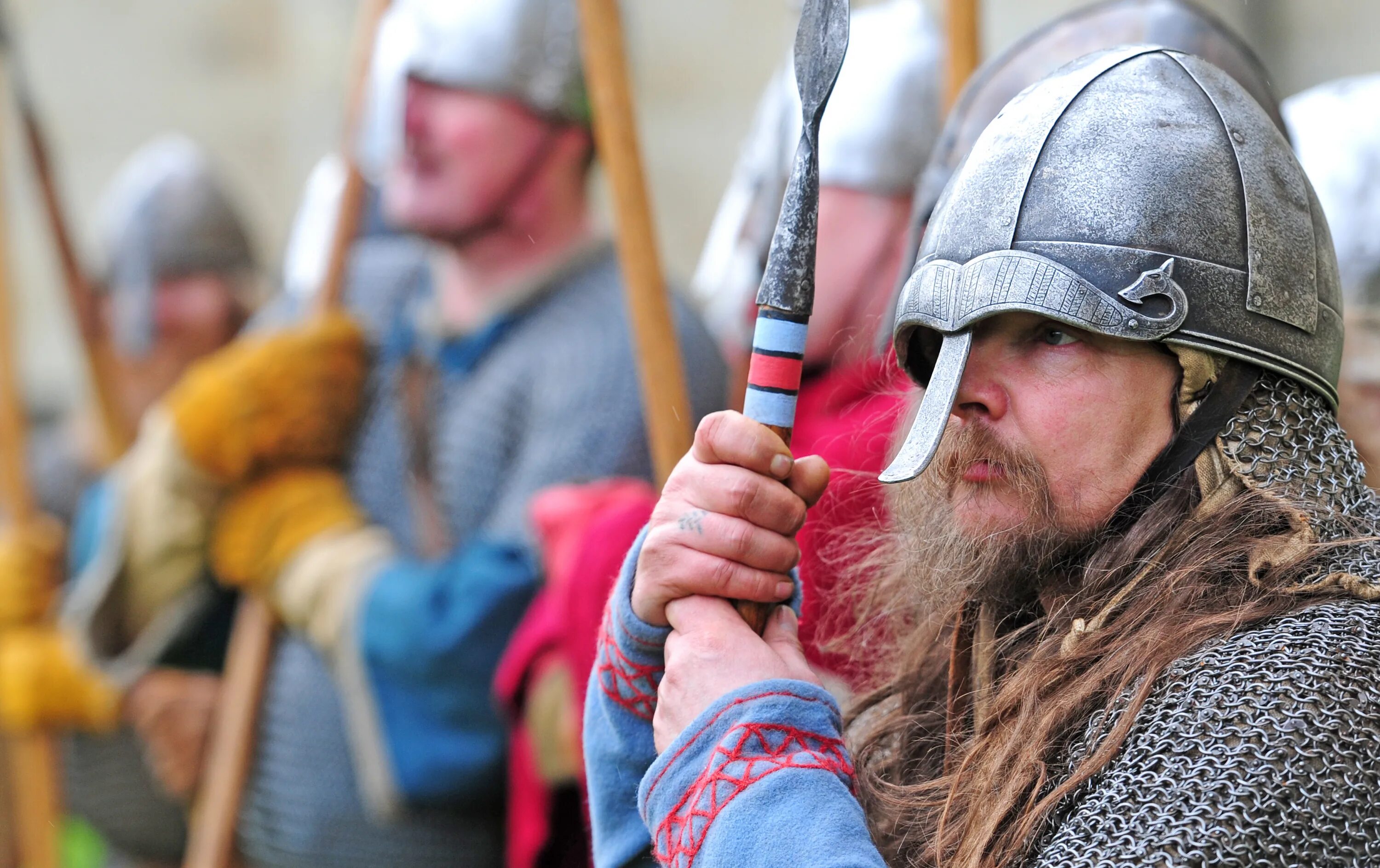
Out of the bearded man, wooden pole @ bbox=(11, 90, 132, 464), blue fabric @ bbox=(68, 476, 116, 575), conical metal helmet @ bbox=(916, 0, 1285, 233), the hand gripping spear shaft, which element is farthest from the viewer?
wooden pole @ bbox=(11, 90, 132, 464)

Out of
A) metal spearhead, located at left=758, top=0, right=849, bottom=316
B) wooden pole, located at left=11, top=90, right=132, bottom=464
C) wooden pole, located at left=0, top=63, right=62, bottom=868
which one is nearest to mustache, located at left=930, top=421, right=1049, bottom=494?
metal spearhead, located at left=758, top=0, right=849, bottom=316

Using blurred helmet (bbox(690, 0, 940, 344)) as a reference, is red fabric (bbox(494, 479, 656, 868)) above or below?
below

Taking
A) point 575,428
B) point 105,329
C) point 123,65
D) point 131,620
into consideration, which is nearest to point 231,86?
point 123,65

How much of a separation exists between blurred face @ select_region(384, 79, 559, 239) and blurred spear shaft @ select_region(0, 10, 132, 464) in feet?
5.34

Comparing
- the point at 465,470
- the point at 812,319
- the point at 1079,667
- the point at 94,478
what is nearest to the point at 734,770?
the point at 1079,667

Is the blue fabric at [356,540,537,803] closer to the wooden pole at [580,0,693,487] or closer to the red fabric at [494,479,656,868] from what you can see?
the red fabric at [494,479,656,868]

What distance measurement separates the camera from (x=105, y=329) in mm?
5871

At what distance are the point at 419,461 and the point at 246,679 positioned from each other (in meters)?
0.75

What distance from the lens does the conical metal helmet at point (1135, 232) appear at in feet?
5.49

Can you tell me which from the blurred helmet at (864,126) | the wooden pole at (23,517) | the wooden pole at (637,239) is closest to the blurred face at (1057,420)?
the wooden pole at (637,239)

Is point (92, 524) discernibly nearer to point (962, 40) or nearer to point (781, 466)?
point (962, 40)

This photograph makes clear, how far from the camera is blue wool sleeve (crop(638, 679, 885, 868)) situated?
5.08ft

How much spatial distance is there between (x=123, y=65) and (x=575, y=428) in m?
6.54

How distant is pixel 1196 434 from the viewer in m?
1.72
